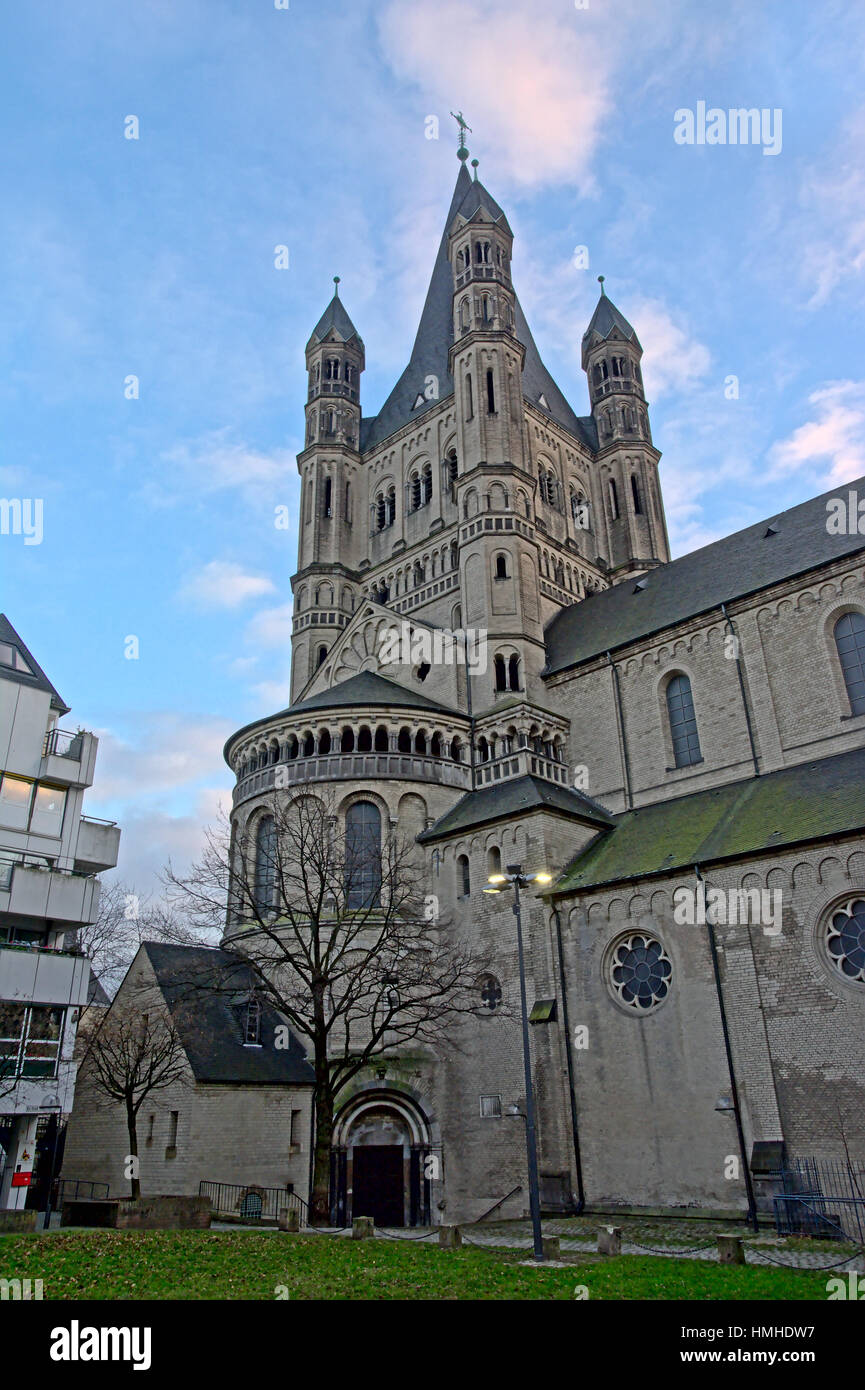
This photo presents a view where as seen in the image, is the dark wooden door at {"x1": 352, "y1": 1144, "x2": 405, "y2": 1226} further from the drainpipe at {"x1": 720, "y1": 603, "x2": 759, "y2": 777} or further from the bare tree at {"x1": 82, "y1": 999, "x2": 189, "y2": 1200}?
the drainpipe at {"x1": 720, "y1": 603, "x2": 759, "y2": 777}

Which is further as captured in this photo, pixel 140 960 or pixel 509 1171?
pixel 140 960

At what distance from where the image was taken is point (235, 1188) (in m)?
25.4

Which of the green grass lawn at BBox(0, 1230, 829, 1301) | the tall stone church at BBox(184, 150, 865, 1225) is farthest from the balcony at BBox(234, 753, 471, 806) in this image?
the green grass lawn at BBox(0, 1230, 829, 1301)

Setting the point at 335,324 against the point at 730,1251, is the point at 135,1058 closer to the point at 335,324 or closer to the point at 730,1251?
the point at 730,1251

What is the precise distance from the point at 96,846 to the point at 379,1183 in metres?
13.5

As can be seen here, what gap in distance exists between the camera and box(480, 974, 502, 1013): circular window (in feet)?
92.1

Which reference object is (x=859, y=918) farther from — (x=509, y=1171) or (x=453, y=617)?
(x=453, y=617)

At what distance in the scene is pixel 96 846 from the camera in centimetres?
2877

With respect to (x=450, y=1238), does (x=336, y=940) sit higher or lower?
higher

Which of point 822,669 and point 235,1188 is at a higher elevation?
point 822,669

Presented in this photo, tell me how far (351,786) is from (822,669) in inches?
647

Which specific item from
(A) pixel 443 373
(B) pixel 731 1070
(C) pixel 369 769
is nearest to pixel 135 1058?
(C) pixel 369 769

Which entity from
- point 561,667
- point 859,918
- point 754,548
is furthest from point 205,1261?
point 754,548
